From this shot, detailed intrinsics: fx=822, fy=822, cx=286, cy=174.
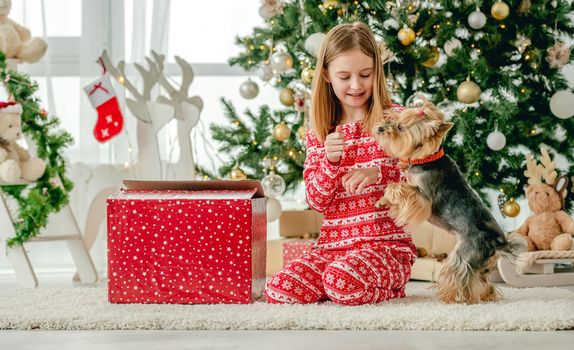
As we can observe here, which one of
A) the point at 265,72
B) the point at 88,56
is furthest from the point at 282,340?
the point at 88,56

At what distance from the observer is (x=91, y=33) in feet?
11.5

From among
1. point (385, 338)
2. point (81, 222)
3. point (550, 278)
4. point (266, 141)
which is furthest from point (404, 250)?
point (81, 222)

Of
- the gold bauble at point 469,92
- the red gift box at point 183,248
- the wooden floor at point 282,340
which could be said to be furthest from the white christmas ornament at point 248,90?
the wooden floor at point 282,340

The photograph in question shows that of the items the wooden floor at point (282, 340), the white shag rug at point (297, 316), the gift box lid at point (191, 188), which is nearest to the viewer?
the wooden floor at point (282, 340)

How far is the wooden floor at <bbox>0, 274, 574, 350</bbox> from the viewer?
1.52m

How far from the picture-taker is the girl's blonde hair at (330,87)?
6.80 ft

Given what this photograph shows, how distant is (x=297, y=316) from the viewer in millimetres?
1747

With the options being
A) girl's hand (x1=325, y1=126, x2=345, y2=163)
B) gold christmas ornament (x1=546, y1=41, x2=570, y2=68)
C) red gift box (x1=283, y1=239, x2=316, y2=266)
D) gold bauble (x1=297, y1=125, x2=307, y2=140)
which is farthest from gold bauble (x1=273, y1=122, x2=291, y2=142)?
girl's hand (x1=325, y1=126, x2=345, y2=163)

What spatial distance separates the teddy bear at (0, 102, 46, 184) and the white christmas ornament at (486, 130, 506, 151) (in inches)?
61.0

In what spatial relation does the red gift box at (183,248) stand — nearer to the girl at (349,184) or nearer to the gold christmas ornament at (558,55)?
the girl at (349,184)

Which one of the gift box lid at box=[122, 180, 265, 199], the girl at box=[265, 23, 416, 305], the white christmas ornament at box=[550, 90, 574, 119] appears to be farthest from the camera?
the white christmas ornament at box=[550, 90, 574, 119]

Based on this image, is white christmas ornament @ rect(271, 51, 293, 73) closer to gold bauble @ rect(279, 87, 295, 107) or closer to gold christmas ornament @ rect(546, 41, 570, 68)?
gold bauble @ rect(279, 87, 295, 107)

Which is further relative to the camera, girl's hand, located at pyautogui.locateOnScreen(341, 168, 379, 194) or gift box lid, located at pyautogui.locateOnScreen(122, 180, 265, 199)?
gift box lid, located at pyautogui.locateOnScreen(122, 180, 265, 199)

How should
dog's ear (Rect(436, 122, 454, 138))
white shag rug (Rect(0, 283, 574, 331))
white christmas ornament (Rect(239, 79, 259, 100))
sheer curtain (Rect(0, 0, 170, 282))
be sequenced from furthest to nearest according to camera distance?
sheer curtain (Rect(0, 0, 170, 282)) → white christmas ornament (Rect(239, 79, 259, 100)) → dog's ear (Rect(436, 122, 454, 138)) → white shag rug (Rect(0, 283, 574, 331))
